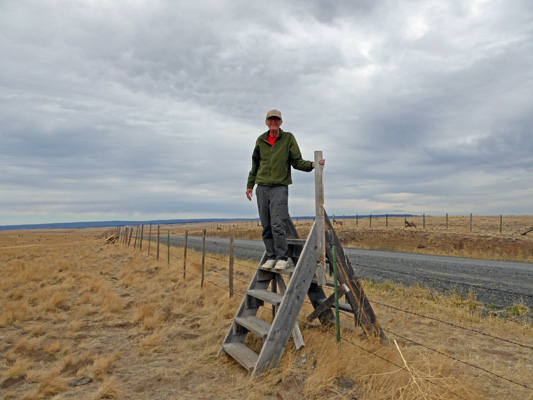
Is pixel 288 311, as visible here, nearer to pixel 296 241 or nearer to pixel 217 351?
pixel 296 241

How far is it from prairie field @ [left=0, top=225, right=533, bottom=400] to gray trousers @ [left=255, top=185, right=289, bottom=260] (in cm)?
137

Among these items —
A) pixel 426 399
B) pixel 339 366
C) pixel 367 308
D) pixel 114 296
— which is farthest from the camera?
pixel 114 296

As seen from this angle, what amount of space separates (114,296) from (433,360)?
7.55m

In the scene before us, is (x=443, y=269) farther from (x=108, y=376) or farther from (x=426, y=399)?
(x=108, y=376)

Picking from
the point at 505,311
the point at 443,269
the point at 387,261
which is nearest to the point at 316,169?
the point at 505,311

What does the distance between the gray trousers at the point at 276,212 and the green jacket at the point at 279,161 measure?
0.36ft

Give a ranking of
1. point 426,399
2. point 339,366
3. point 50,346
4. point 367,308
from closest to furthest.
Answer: point 426,399, point 339,366, point 367,308, point 50,346

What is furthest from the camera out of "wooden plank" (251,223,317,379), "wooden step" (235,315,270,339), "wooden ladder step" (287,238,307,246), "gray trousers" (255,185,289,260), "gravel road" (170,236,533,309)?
"gravel road" (170,236,533,309)

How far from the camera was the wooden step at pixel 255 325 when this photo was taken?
14.0 feet

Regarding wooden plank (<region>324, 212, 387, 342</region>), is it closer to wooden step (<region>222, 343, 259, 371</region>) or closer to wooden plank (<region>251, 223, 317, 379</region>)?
wooden plank (<region>251, 223, 317, 379</region>)

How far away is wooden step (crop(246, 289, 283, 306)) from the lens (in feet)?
14.6

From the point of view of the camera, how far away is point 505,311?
7438mm

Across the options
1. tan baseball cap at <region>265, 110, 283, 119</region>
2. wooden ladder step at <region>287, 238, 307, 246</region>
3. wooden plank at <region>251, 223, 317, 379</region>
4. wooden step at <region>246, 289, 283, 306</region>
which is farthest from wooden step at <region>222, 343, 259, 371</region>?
tan baseball cap at <region>265, 110, 283, 119</region>

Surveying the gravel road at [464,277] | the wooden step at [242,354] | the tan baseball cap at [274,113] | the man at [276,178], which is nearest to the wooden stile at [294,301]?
the wooden step at [242,354]
